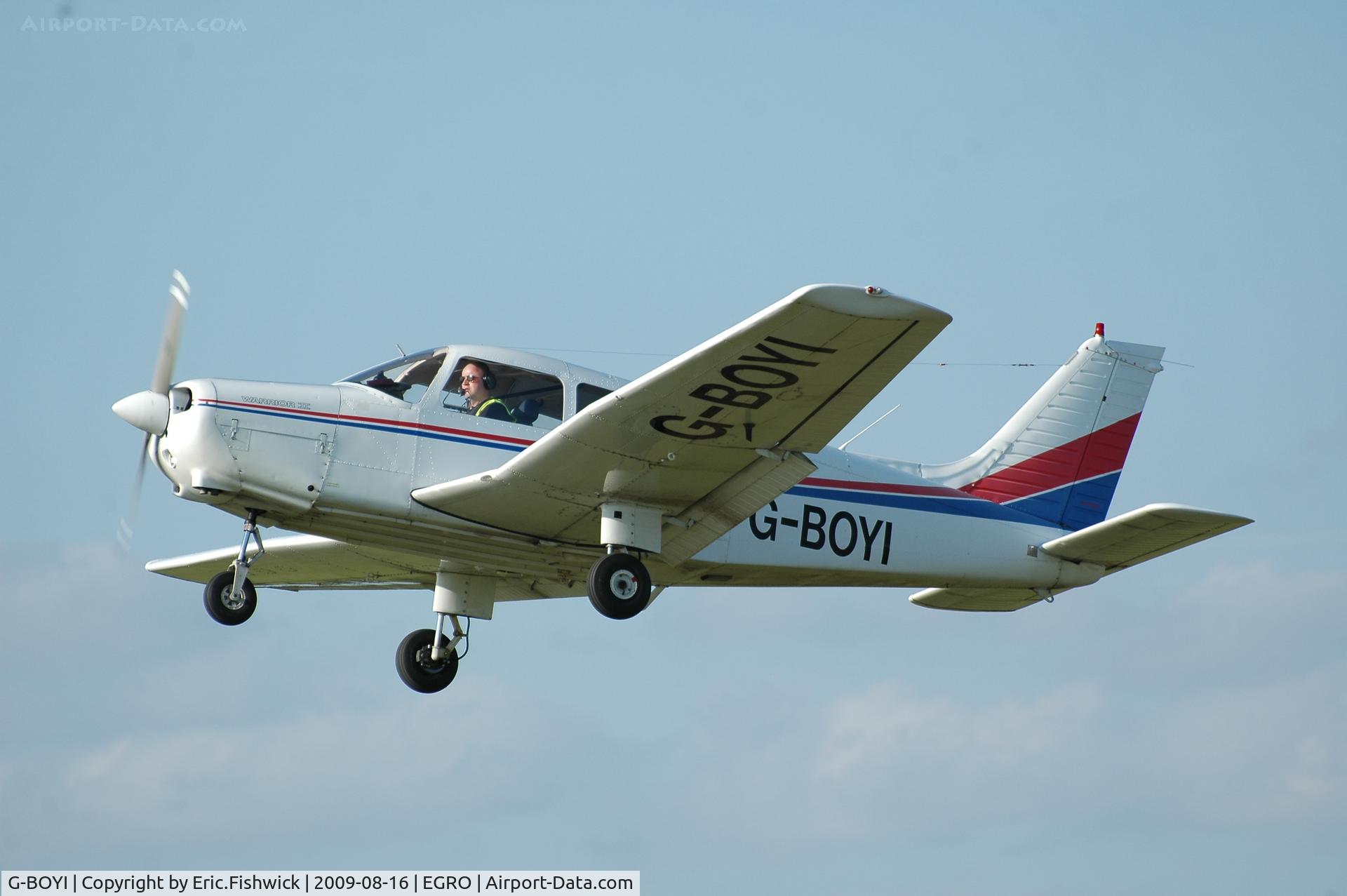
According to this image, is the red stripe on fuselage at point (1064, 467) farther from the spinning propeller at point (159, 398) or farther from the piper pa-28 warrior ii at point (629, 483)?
the spinning propeller at point (159, 398)

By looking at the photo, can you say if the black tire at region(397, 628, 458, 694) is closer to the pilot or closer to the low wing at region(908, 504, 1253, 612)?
the pilot

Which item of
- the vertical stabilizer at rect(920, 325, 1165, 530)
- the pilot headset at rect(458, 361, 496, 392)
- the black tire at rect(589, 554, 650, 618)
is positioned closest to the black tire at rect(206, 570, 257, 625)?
the pilot headset at rect(458, 361, 496, 392)

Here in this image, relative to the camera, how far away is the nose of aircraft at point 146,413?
1333 centimetres

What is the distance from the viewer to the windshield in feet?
45.9

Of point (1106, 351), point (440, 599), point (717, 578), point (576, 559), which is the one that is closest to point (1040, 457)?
point (1106, 351)

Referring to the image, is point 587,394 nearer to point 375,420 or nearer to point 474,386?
point 474,386

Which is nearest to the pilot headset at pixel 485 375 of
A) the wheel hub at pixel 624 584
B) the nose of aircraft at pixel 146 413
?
the wheel hub at pixel 624 584

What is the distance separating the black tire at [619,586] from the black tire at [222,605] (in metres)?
2.85

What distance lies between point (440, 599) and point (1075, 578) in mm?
6351

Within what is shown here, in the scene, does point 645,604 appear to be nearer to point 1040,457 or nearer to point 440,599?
point 440,599

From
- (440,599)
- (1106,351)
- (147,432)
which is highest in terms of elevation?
(1106,351)

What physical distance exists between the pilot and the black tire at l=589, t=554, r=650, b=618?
5.28 feet

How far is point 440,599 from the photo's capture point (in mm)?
16719

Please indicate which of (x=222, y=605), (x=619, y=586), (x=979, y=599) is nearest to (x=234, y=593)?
(x=222, y=605)
